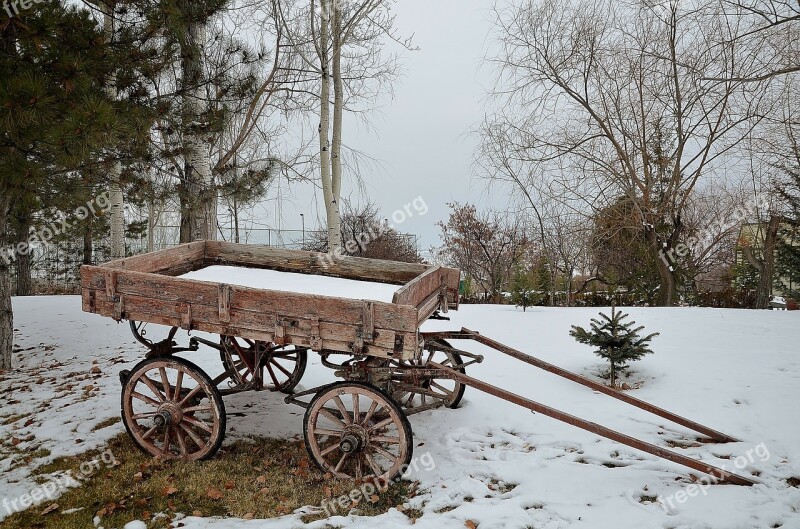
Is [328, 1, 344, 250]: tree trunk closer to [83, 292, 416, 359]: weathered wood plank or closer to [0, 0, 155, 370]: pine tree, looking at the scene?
[0, 0, 155, 370]: pine tree

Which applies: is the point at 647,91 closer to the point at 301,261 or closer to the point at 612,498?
the point at 301,261

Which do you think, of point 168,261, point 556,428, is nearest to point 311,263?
point 168,261

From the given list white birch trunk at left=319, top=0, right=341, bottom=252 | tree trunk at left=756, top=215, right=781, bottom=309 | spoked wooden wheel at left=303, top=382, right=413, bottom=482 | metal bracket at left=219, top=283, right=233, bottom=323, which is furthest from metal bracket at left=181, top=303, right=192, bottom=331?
tree trunk at left=756, top=215, right=781, bottom=309

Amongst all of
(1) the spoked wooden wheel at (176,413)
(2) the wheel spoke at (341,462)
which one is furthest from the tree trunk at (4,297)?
(2) the wheel spoke at (341,462)

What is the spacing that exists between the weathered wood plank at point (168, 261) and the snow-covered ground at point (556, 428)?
1.44m

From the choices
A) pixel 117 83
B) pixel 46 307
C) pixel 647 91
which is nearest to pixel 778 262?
pixel 647 91

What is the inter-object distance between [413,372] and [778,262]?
526 inches

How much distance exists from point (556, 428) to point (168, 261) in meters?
3.85

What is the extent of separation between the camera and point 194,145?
8047 millimetres

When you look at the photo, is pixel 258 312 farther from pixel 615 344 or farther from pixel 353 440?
pixel 615 344

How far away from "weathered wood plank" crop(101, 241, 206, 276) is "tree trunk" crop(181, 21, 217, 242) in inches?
84.7

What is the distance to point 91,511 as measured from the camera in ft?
11.4

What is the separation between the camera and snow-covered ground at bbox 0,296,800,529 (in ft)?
11.1

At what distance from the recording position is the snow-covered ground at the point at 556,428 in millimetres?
3393
